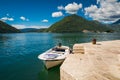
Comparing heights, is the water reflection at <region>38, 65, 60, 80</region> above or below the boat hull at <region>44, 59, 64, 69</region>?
below

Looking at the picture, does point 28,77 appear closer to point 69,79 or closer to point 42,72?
point 42,72

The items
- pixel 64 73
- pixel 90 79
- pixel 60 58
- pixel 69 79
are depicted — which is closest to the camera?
pixel 90 79

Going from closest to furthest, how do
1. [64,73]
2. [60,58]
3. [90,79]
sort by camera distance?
[90,79], [64,73], [60,58]

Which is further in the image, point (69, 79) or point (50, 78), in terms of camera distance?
point (50, 78)

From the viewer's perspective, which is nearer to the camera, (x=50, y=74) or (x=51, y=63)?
(x=50, y=74)

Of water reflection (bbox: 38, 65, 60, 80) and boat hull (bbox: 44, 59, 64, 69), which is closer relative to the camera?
water reflection (bbox: 38, 65, 60, 80)

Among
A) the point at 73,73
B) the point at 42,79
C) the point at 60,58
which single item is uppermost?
the point at 73,73

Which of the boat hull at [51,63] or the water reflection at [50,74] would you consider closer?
the water reflection at [50,74]

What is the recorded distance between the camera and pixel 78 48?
1345cm

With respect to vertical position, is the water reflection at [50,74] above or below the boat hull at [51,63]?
below

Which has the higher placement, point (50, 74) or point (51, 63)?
point (51, 63)

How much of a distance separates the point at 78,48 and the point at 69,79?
Answer: 767cm

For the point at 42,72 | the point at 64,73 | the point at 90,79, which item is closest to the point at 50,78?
the point at 42,72

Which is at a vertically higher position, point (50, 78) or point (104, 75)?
point (104, 75)
